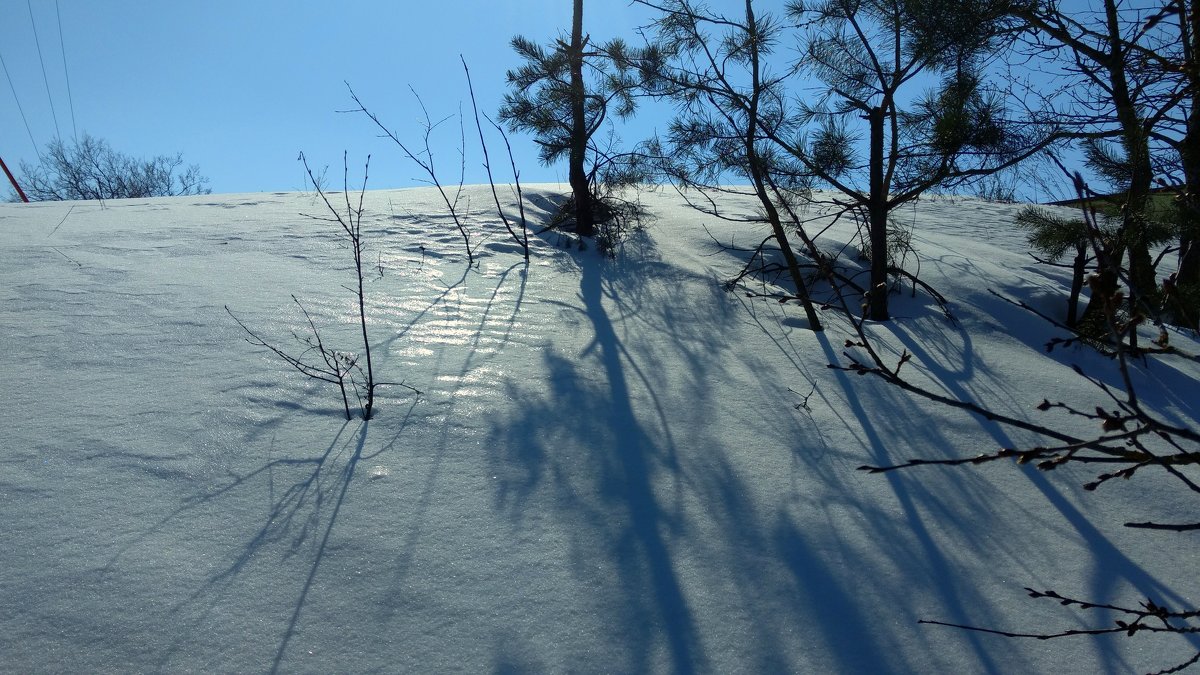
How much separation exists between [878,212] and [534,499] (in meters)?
3.12

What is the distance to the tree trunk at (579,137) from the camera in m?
6.02

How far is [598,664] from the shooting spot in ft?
5.72

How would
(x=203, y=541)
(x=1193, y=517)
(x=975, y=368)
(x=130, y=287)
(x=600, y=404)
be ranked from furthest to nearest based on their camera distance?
(x=130, y=287), (x=975, y=368), (x=600, y=404), (x=1193, y=517), (x=203, y=541)

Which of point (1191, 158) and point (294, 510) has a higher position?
point (1191, 158)

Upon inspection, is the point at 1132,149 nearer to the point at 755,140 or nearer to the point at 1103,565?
the point at 755,140

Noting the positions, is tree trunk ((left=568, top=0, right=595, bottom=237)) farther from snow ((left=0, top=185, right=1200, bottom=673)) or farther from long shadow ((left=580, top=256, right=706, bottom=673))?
long shadow ((left=580, top=256, right=706, bottom=673))

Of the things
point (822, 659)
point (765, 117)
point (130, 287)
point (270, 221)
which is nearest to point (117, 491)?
point (822, 659)

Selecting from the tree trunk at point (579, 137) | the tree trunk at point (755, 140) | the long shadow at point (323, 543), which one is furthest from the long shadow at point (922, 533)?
the tree trunk at point (579, 137)

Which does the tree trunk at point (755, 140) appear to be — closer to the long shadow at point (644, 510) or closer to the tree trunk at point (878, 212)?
the tree trunk at point (878, 212)

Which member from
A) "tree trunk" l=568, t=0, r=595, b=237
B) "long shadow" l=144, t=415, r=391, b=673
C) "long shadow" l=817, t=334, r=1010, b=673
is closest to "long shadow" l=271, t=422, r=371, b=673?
"long shadow" l=144, t=415, r=391, b=673

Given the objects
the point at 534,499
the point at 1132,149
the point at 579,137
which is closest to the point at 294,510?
the point at 534,499

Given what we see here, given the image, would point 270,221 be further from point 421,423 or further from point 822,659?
point 822,659

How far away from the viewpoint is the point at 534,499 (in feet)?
7.73

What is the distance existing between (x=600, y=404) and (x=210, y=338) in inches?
72.3
